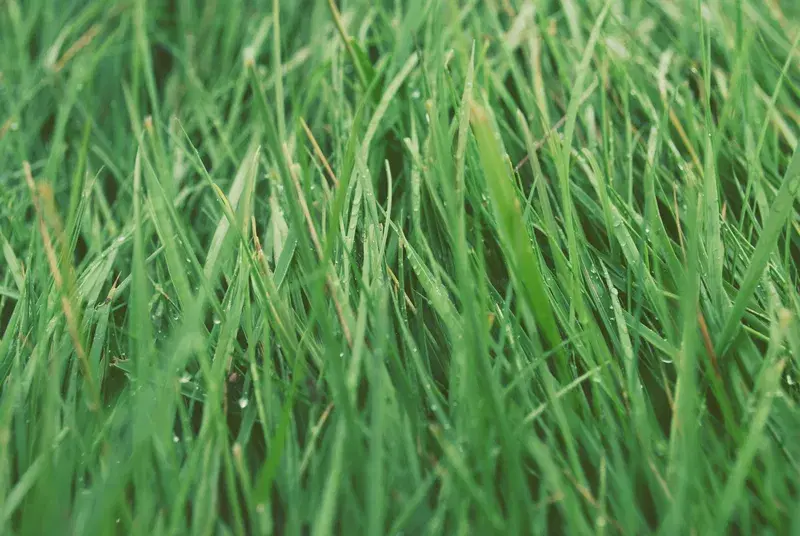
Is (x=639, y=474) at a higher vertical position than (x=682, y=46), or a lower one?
lower

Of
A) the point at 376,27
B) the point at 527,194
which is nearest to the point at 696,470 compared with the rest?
the point at 527,194

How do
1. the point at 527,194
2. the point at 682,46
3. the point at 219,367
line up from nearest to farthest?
1. the point at 219,367
2. the point at 527,194
3. the point at 682,46

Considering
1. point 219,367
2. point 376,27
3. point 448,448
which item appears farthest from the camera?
point 376,27

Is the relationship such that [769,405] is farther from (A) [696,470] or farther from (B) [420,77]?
(B) [420,77]

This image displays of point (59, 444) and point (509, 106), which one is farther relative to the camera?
point (509, 106)

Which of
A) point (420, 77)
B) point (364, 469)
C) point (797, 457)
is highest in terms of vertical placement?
point (420, 77)

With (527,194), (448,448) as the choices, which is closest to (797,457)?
(448,448)

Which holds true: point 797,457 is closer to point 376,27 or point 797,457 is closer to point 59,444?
point 59,444
